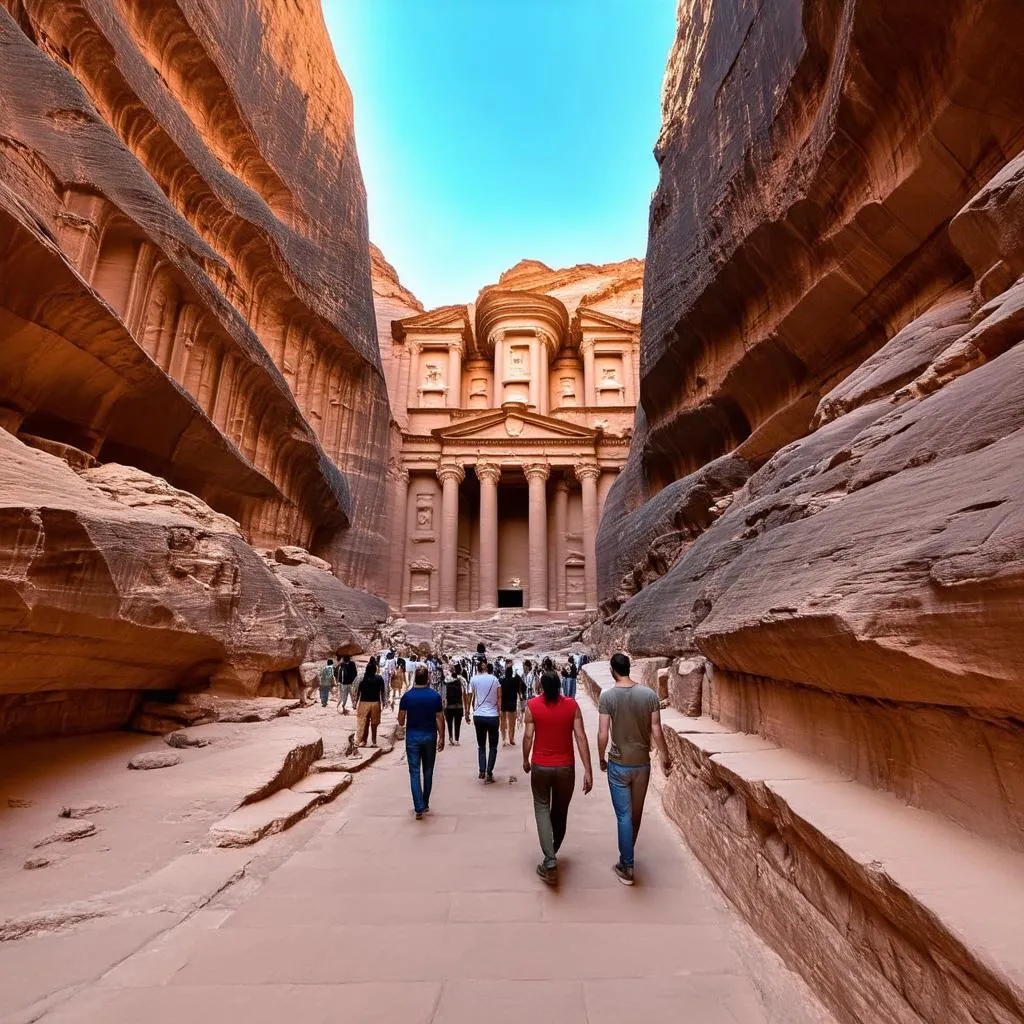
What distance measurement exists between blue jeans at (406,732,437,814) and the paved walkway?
27.2 inches

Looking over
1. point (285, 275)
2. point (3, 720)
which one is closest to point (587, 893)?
point (3, 720)

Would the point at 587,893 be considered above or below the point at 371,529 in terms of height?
below

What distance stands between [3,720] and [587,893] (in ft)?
17.8

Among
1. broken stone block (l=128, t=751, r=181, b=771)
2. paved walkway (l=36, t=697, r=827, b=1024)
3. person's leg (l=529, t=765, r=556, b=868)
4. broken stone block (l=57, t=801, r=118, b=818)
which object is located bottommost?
paved walkway (l=36, t=697, r=827, b=1024)

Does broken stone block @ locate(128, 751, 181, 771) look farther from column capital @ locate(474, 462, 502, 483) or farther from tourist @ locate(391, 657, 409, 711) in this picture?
Result: column capital @ locate(474, 462, 502, 483)

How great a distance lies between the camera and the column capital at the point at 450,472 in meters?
36.3

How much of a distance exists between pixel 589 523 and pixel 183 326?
25761mm

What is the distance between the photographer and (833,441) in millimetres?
5258

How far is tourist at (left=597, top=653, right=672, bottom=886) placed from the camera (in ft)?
11.4

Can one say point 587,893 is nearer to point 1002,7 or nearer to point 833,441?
point 833,441

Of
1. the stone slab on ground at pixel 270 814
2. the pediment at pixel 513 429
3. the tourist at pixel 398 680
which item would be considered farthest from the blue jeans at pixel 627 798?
the pediment at pixel 513 429

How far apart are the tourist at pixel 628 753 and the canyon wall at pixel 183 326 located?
4255 millimetres

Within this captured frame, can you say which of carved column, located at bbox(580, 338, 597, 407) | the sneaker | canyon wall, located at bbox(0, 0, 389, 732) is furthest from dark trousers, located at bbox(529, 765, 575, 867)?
carved column, located at bbox(580, 338, 597, 407)

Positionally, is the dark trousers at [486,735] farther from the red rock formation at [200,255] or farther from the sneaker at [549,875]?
the red rock formation at [200,255]
